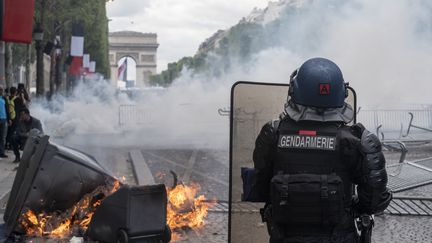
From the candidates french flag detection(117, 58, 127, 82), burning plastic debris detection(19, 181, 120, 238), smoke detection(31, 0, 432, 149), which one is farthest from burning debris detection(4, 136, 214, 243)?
french flag detection(117, 58, 127, 82)

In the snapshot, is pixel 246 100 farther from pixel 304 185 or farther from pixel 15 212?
pixel 15 212

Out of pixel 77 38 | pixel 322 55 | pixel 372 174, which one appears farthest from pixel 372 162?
pixel 77 38

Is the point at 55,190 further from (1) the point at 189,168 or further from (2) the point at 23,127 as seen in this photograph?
(2) the point at 23,127

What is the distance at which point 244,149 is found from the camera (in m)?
3.96

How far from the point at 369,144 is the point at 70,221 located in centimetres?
390

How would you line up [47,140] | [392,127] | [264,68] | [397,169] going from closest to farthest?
[47,140], [397,169], [392,127], [264,68]

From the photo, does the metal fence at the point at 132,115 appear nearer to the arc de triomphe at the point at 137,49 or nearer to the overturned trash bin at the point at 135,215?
the overturned trash bin at the point at 135,215

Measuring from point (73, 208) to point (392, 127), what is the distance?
14760mm

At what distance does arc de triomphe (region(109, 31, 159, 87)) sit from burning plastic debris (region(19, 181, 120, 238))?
112 metres

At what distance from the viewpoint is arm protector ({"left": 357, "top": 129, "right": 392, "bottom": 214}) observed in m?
3.05

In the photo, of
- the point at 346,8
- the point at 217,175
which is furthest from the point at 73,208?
the point at 346,8

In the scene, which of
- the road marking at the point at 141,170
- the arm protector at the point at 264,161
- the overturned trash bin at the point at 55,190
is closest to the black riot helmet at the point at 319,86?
the arm protector at the point at 264,161

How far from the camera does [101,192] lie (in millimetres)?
6230

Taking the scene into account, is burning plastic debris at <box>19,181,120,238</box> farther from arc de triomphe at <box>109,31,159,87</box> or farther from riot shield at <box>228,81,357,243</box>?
arc de triomphe at <box>109,31,159,87</box>
